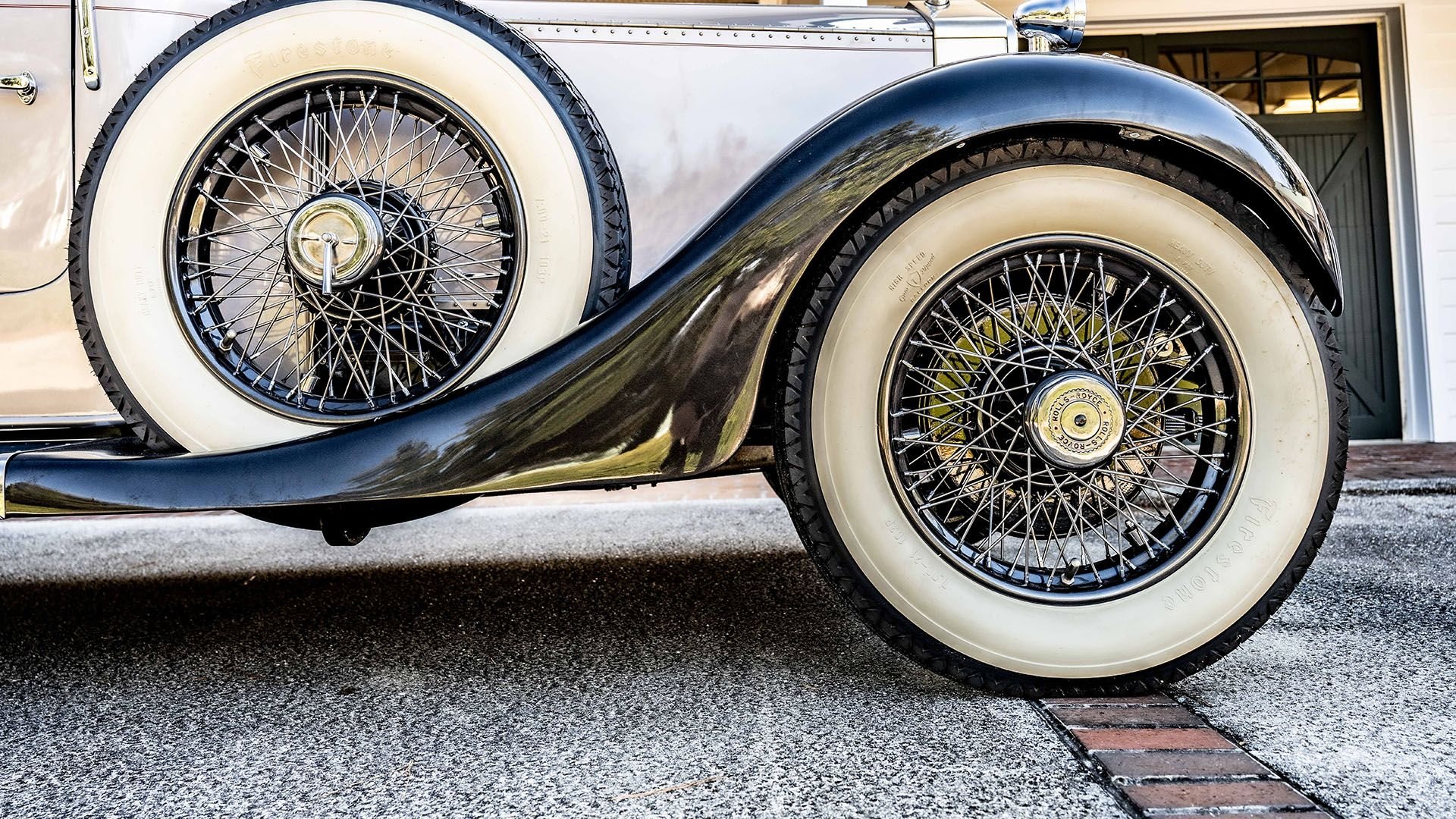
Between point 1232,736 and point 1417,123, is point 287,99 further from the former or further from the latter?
point 1417,123

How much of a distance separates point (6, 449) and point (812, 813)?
1354 mm

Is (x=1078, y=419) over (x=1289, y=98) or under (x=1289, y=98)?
under

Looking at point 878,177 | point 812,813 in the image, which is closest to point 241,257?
point 878,177

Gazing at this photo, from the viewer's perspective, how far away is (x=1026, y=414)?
127 cm

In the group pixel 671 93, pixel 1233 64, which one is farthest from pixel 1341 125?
pixel 671 93

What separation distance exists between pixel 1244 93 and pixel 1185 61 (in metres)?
0.44

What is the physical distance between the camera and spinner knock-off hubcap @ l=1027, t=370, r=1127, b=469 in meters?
1.26

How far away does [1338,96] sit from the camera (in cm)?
585

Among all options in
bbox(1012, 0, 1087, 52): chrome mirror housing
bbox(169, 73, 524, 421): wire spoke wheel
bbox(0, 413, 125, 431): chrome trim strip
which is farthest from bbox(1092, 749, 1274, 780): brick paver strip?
bbox(0, 413, 125, 431): chrome trim strip

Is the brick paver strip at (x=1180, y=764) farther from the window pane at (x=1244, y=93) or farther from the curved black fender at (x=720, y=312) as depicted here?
the window pane at (x=1244, y=93)

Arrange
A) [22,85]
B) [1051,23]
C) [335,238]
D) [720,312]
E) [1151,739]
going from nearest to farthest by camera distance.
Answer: [1151,739] < [720,312] < [335,238] < [22,85] < [1051,23]

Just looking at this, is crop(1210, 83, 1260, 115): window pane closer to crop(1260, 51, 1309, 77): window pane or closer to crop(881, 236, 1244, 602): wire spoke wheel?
crop(1260, 51, 1309, 77): window pane

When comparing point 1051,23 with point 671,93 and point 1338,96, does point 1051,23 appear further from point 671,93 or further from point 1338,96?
point 1338,96

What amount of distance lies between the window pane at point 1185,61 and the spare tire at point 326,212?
5.71 m
